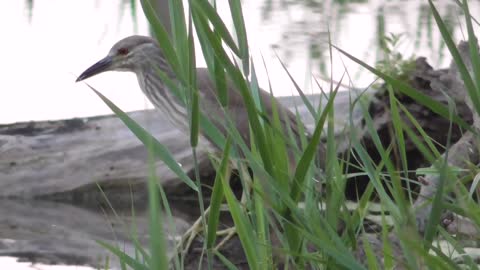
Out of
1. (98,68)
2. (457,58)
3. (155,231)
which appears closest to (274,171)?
(457,58)

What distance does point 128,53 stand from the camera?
568 centimetres

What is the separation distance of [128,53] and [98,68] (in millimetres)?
206

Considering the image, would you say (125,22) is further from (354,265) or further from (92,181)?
(354,265)

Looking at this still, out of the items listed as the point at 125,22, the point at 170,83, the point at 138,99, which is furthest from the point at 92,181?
the point at 170,83

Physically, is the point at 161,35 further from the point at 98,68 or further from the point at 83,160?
the point at 83,160

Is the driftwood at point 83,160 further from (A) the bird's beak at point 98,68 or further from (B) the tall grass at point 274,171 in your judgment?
(B) the tall grass at point 274,171

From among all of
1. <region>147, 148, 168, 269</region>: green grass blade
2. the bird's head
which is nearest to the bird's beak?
the bird's head

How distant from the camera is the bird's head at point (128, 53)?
560cm

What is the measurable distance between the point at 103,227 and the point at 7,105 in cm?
146

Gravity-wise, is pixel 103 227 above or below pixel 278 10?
below

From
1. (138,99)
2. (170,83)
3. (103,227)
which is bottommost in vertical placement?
(103,227)

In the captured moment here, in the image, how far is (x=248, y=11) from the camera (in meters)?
7.21

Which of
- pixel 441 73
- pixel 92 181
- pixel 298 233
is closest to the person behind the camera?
pixel 298 233

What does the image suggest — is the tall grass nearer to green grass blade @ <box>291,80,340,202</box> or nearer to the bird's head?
green grass blade @ <box>291,80,340,202</box>
